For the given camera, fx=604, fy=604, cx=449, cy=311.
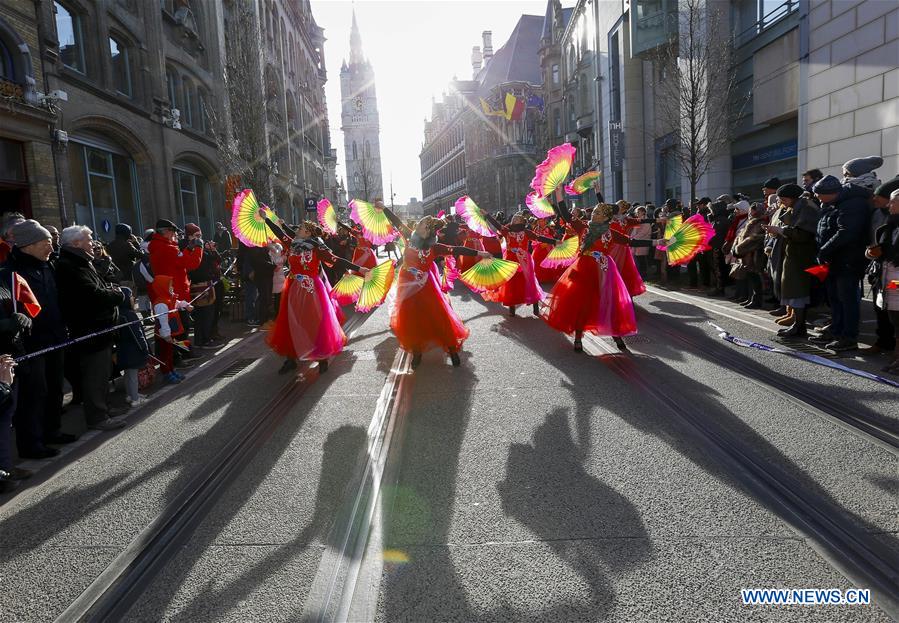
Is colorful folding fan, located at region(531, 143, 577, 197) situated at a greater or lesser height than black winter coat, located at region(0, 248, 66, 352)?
greater

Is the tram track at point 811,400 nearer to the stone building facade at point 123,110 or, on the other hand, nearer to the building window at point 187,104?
the stone building facade at point 123,110

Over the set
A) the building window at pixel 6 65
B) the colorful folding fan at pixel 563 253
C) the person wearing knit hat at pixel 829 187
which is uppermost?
the building window at pixel 6 65

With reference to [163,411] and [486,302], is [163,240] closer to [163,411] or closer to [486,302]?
[163,411]

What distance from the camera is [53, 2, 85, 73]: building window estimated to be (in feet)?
50.5

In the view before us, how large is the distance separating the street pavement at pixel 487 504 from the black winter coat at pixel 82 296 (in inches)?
41.6

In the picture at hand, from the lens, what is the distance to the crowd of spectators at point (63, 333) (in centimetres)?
456

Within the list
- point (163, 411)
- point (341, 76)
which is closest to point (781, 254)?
point (163, 411)

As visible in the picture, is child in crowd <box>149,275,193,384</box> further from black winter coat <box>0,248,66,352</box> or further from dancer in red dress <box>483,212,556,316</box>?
dancer in red dress <box>483,212,556,316</box>

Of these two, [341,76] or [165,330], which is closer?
[165,330]

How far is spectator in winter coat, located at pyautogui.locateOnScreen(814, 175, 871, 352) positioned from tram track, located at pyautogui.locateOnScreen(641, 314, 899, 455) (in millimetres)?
1370

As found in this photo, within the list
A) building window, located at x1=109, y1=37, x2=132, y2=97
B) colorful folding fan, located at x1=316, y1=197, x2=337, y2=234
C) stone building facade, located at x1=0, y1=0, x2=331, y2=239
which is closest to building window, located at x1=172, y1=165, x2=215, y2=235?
stone building facade, located at x1=0, y1=0, x2=331, y2=239

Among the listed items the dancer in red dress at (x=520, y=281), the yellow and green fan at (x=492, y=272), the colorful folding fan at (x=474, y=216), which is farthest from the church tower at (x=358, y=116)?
the yellow and green fan at (x=492, y=272)

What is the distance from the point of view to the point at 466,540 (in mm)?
3355

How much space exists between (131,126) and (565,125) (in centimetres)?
3917
